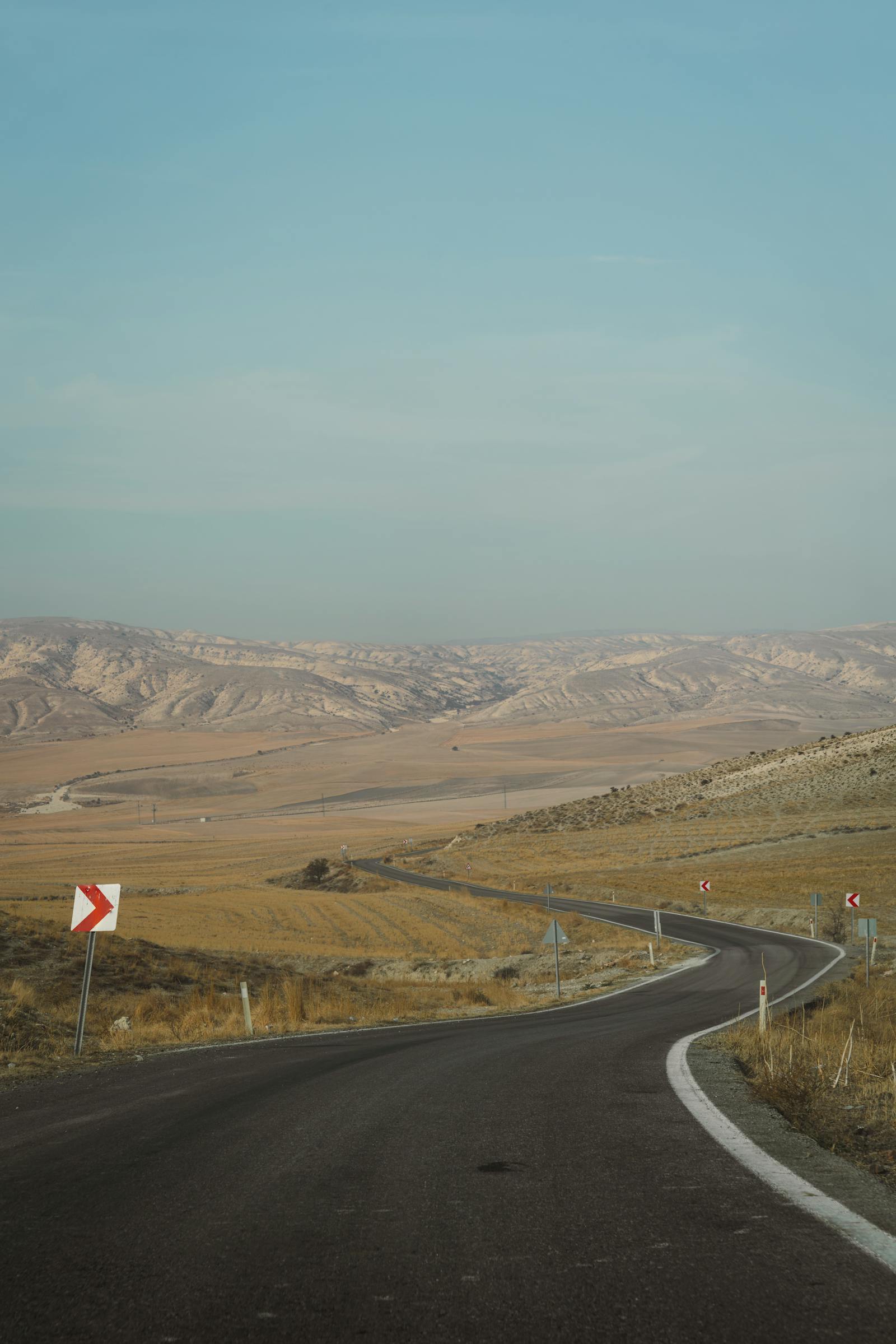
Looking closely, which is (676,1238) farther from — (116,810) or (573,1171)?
(116,810)

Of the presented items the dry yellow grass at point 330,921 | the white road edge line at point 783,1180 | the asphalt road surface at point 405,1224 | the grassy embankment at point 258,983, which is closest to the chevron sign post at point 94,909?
the grassy embankment at point 258,983

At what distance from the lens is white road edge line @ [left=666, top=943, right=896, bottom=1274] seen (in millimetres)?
4633

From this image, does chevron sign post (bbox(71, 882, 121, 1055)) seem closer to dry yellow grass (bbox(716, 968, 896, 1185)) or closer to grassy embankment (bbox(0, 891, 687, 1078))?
grassy embankment (bbox(0, 891, 687, 1078))

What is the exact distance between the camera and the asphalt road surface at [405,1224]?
12.8 feet

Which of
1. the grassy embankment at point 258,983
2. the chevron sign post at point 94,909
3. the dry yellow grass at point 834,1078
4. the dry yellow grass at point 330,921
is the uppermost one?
the chevron sign post at point 94,909

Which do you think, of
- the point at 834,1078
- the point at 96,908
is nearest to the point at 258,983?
the point at 96,908

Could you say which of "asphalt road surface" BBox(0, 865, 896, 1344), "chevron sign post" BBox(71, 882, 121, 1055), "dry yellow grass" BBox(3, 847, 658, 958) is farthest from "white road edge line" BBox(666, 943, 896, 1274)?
"dry yellow grass" BBox(3, 847, 658, 958)

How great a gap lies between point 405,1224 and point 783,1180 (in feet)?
7.45

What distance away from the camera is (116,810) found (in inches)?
6398

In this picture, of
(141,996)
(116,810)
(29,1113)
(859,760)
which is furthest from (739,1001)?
(116,810)

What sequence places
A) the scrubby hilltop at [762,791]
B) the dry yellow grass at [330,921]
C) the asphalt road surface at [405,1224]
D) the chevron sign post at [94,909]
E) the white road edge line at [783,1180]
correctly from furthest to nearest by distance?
the scrubby hilltop at [762,791]
the dry yellow grass at [330,921]
the chevron sign post at [94,909]
the white road edge line at [783,1180]
the asphalt road surface at [405,1224]

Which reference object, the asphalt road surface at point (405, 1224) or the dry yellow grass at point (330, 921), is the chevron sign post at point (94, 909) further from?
the dry yellow grass at point (330, 921)

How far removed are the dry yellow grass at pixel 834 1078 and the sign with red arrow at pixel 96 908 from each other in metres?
8.69

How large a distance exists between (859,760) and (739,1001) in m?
74.9
